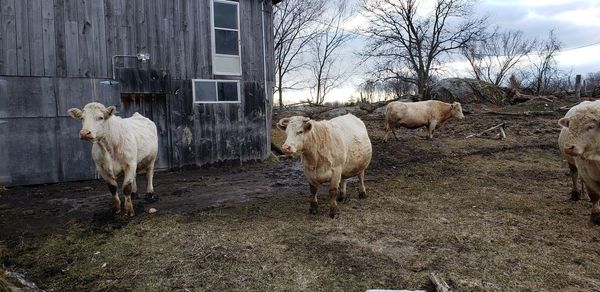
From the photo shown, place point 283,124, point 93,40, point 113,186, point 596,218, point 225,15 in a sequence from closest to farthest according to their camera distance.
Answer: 1. point 596,218
2. point 283,124
3. point 113,186
4. point 93,40
5. point 225,15

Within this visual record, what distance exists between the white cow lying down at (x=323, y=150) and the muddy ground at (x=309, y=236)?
611 millimetres

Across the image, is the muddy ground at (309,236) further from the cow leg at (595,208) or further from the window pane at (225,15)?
the window pane at (225,15)

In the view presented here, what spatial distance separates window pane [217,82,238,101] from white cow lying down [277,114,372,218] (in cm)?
627

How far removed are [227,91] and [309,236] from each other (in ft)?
26.3

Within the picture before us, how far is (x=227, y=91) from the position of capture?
12.4 metres

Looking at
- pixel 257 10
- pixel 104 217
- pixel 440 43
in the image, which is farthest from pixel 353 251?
pixel 440 43

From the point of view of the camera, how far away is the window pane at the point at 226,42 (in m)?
12.3

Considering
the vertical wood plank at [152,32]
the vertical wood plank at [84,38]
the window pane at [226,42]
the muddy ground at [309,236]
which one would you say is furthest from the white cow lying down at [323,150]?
the vertical wood plank at [84,38]

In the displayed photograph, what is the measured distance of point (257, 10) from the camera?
13.0m

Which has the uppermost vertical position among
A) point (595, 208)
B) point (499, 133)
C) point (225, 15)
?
point (225, 15)

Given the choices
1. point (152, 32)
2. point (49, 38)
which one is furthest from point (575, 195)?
point (49, 38)

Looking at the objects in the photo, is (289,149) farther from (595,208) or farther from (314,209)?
(595,208)

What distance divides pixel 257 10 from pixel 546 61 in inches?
1859

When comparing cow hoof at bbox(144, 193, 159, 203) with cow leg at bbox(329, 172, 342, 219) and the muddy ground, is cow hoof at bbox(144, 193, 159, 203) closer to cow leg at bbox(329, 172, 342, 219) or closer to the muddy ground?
the muddy ground
